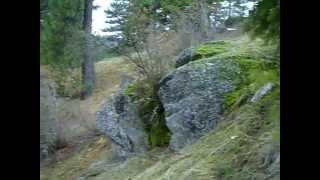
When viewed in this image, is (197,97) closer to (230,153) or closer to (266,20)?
(230,153)

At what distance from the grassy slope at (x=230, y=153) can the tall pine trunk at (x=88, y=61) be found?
2621 millimetres

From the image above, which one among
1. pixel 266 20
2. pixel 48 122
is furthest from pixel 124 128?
pixel 266 20

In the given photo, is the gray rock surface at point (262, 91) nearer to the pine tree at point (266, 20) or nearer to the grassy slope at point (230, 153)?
the grassy slope at point (230, 153)

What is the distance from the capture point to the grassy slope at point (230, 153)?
3.04m

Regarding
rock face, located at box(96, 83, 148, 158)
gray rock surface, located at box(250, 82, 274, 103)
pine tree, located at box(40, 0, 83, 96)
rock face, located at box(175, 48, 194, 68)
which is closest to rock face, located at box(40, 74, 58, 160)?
pine tree, located at box(40, 0, 83, 96)

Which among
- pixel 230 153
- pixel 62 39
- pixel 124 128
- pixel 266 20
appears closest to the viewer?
pixel 266 20

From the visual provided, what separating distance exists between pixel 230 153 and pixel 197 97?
1093 millimetres

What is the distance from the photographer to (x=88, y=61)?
8.00 meters

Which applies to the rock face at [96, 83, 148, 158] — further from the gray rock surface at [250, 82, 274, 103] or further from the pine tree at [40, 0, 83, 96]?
the pine tree at [40, 0, 83, 96]

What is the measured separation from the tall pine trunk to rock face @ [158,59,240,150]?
3063 mm

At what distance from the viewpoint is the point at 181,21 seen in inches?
253
